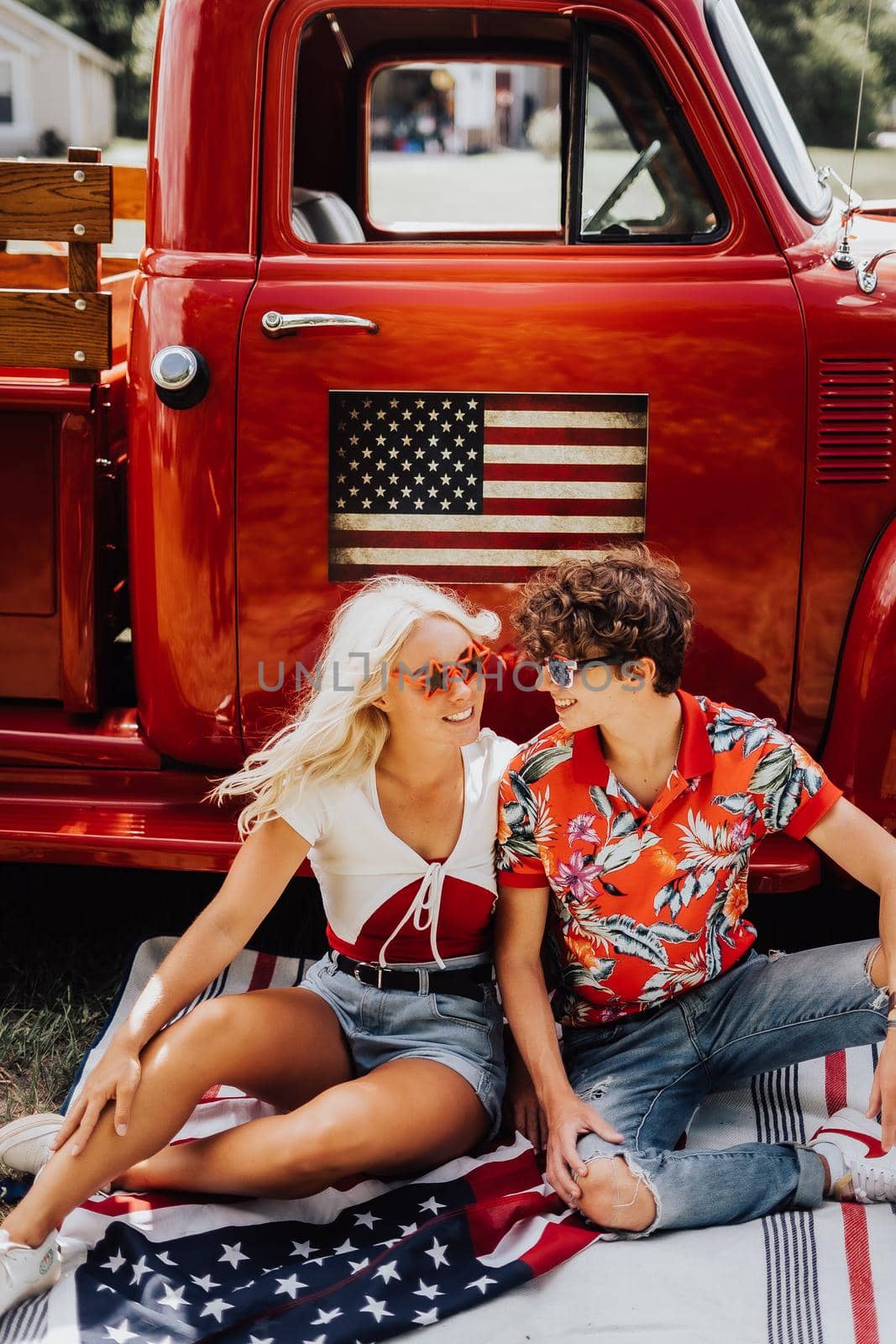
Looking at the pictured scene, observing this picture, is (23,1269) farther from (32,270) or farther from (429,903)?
(32,270)

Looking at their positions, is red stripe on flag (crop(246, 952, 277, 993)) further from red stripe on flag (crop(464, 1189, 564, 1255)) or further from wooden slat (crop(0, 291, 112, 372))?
wooden slat (crop(0, 291, 112, 372))

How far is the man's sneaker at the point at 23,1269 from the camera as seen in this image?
190cm

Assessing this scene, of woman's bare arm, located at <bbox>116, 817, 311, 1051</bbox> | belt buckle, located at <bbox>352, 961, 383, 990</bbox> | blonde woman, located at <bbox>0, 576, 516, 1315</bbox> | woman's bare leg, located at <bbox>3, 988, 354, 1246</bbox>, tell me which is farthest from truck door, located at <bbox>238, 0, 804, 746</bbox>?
woman's bare leg, located at <bbox>3, 988, 354, 1246</bbox>

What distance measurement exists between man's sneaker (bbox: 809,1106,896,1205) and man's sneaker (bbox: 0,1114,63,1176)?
4.02 feet

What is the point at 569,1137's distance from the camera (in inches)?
80.8

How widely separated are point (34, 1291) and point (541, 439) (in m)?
1.61

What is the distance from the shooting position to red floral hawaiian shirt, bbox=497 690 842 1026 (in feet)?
7.11

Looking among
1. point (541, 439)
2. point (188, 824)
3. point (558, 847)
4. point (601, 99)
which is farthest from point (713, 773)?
point (601, 99)

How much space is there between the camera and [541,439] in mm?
2480

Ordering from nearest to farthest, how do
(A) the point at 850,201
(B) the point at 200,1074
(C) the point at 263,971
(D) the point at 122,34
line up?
(B) the point at 200,1074 → (A) the point at 850,201 → (C) the point at 263,971 → (D) the point at 122,34

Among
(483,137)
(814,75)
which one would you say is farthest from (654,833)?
(814,75)

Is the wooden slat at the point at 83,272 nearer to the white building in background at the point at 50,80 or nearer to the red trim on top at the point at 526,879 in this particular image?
the red trim on top at the point at 526,879

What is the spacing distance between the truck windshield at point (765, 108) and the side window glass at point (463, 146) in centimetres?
48

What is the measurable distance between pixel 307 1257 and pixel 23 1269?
1.36 feet
